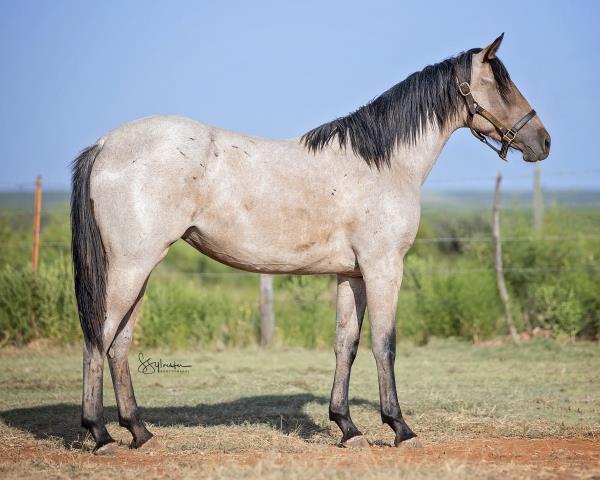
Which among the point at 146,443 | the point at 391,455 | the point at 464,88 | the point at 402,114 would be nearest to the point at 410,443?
the point at 391,455

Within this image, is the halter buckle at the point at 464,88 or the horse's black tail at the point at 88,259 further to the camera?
the halter buckle at the point at 464,88

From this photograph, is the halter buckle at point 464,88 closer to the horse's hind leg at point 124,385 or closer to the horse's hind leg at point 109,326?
the horse's hind leg at point 109,326

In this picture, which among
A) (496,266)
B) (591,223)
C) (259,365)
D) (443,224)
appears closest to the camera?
A: (259,365)

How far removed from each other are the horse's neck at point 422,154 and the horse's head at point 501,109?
0.68 feet

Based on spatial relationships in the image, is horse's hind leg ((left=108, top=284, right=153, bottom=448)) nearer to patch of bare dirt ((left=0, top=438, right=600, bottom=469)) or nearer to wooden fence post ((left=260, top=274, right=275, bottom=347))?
patch of bare dirt ((left=0, top=438, right=600, bottom=469))

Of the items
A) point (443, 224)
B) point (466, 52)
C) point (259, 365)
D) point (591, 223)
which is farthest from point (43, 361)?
point (443, 224)

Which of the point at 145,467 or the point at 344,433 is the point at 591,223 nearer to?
the point at 344,433

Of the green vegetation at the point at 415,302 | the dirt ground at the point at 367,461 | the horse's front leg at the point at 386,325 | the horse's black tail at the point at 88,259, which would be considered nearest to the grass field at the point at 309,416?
the dirt ground at the point at 367,461

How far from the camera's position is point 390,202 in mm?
5613

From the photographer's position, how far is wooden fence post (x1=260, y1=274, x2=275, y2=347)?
12.4 metres

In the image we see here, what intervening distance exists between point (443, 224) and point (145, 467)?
951 inches

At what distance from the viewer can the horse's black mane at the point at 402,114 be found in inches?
227

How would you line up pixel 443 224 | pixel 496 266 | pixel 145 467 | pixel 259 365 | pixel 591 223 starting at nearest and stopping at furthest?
pixel 145 467, pixel 259 365, pixel 496 266, pixel 591 223, pixel 443 224

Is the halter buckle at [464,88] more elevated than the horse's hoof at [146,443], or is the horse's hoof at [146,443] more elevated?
the halter buckle at [464,88]
